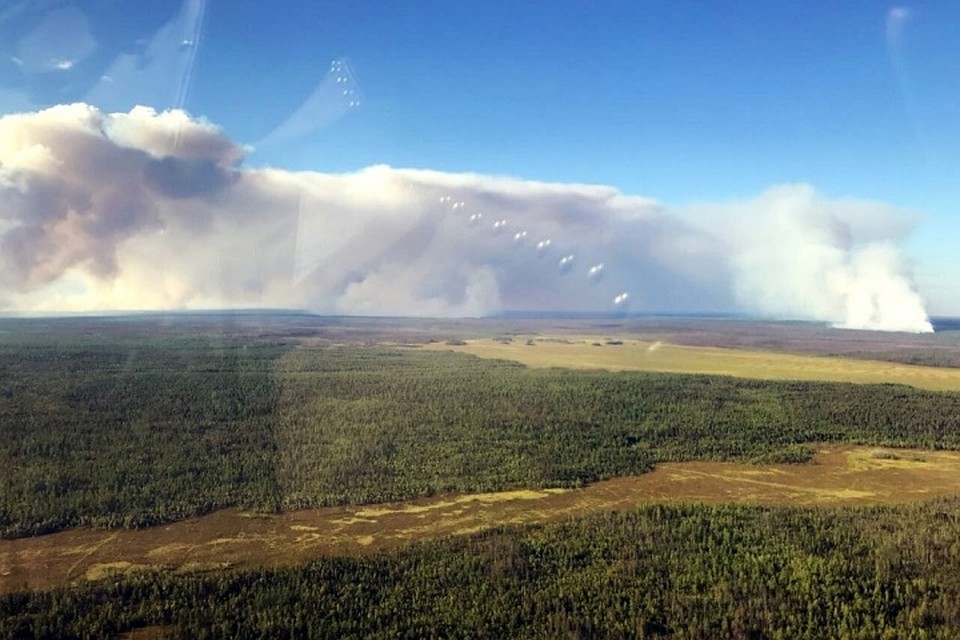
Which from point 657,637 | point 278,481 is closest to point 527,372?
point 278,481

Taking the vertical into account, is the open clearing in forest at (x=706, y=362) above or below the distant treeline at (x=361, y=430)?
above

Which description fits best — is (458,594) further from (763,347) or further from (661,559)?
(763,347)

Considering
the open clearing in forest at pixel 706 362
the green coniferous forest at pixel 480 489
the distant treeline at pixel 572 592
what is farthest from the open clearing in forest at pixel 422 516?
the open clearing in forest at pixel 706 362

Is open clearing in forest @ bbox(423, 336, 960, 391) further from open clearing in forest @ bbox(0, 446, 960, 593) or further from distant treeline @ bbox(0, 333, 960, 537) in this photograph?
open clearing in forest @ bbox(0, 446, 960, 593)

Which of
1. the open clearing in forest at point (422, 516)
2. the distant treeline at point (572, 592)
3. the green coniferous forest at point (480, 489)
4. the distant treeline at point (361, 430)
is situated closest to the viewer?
the distant treeline at point (572, 592)

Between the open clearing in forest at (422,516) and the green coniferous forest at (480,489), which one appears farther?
the open clearing in forest at (422,516)

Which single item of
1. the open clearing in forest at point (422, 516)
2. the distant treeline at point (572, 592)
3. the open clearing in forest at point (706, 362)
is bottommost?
the open clearing in forest at point (422, 516)

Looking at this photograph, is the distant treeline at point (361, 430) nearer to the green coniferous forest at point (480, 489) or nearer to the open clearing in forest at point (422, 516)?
the green coniferous forest at point (480, 489)
